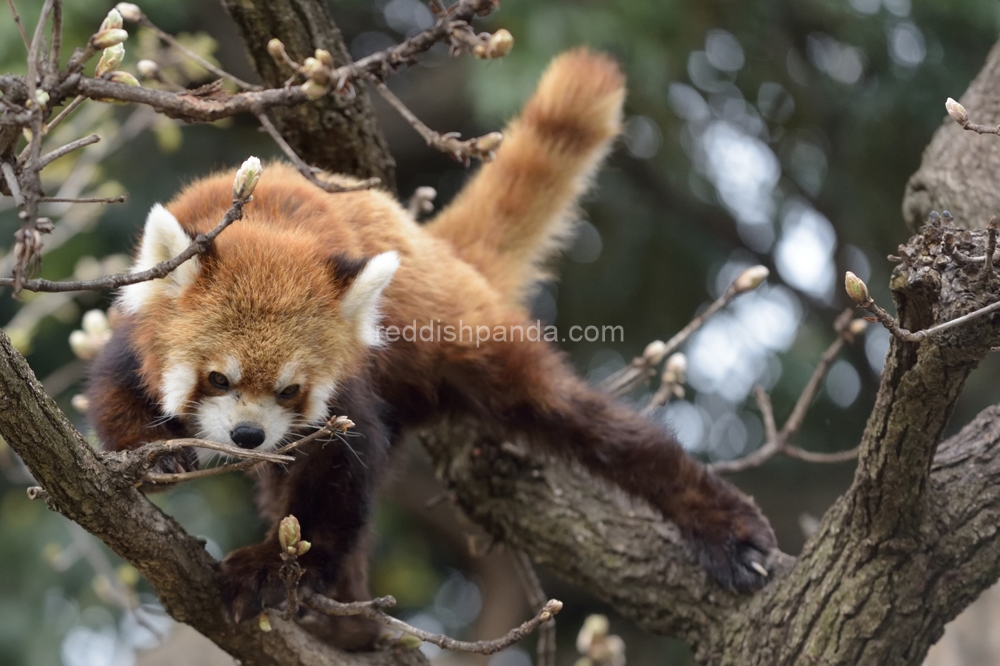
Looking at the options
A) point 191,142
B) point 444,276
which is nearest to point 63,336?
point 191,142

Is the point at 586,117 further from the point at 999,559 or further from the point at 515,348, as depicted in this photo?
the point at 999,559

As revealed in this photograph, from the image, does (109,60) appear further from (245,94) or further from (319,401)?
(319,401)

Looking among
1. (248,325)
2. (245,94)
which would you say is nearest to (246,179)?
(245,94)

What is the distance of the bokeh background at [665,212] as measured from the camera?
19.7 feet

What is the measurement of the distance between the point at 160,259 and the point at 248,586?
3.04ft

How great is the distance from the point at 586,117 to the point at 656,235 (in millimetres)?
3398

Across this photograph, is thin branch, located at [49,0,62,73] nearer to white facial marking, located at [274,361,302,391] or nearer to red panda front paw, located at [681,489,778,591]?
white facial marking, located at [274,361,302,391]

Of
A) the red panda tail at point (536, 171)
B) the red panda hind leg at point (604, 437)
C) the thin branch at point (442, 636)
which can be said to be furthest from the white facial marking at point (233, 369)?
the red panda tail at point (536, 171)

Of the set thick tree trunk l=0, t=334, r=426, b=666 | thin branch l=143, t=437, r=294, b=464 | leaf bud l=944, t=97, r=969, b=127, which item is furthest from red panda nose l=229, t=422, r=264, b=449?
leaf bud l=944, t=97, r=969, b=127

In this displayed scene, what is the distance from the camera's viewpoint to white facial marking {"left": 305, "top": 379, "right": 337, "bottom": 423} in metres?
2.88

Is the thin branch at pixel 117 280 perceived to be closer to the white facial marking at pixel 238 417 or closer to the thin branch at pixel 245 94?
the thin branch at pixel 245 94

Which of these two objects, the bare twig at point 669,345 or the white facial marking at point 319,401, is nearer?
the white facial marking at point 319,401

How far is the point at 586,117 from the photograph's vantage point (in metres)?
4.06

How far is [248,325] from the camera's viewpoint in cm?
275
